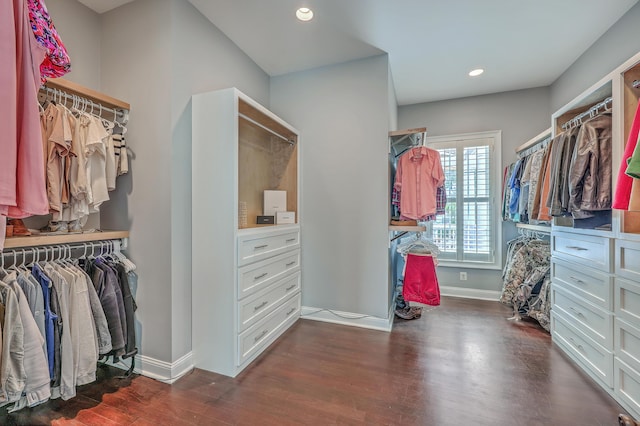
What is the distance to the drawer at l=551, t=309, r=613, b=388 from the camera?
5.65 ft

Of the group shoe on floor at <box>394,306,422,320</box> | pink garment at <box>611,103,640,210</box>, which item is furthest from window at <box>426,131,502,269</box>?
pink garment at <box>611,103,640,210</box>

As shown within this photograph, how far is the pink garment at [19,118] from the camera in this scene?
750 millimetres

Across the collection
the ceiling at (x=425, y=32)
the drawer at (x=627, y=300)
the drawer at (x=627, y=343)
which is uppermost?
the ceiling at (x=425, y=32)

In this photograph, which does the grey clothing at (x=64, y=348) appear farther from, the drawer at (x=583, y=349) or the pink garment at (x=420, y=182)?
the drawer at (x=583, y=349)

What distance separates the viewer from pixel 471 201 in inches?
143

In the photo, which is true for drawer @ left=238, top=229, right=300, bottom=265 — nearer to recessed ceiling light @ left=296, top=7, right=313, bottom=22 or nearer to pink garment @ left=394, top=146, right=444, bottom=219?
pink garment @ left=394, top=146, right=444, bottom=219

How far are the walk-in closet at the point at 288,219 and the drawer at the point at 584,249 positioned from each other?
2 centimetres

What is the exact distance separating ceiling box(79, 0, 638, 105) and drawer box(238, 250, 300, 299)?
198 cm

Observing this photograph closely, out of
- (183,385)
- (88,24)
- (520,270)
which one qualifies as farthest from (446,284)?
(88,24)

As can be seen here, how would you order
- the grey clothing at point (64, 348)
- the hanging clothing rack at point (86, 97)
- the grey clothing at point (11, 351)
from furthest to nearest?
the hanging clothing rack at point (86, 97) → the grey clothing at point (64, 348) → the grey clothing at point (11, 351)

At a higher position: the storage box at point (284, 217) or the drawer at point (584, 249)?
the storage box at point (284, 217)

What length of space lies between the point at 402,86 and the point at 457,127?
1.01m

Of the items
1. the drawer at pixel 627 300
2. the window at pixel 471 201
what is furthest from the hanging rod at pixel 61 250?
the window at pixel 471 201

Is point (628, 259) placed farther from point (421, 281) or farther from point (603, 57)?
point (603, 57)
